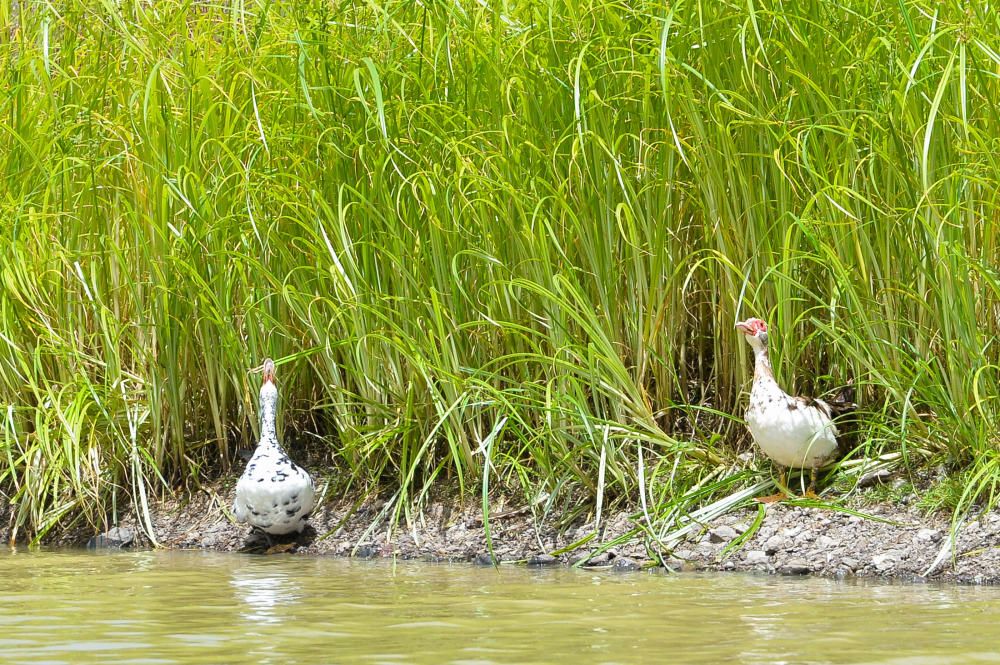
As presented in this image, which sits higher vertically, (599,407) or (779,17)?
(779,17)

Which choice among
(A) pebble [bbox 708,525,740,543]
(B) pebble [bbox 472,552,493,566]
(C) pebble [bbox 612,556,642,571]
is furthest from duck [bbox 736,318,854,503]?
(B) pebble [bbox 472,552,493,566]

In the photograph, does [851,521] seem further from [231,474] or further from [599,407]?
[231,474]

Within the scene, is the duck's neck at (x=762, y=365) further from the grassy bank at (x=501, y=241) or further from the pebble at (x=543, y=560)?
the pebble at (x=543, y=560)

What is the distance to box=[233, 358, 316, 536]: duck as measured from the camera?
5062 millimetres

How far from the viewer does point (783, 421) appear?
14.6 ft

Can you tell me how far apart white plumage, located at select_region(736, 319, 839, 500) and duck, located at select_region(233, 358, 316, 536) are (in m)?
1.62

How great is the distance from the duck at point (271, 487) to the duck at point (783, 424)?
1.60m

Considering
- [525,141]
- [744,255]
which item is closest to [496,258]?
[525,141]

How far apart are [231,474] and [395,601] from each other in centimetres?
208

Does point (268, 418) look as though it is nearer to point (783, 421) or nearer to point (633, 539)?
point (633, 539)

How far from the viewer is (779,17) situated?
457 centimetres

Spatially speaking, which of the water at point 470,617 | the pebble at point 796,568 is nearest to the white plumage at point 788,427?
the pebble at point 796,568

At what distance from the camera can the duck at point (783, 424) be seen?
4457mm

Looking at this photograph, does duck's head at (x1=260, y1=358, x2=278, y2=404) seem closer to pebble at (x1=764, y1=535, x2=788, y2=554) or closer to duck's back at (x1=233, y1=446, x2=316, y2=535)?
duck's back at (x1=233, y1=446, x2=316, y2=535)
